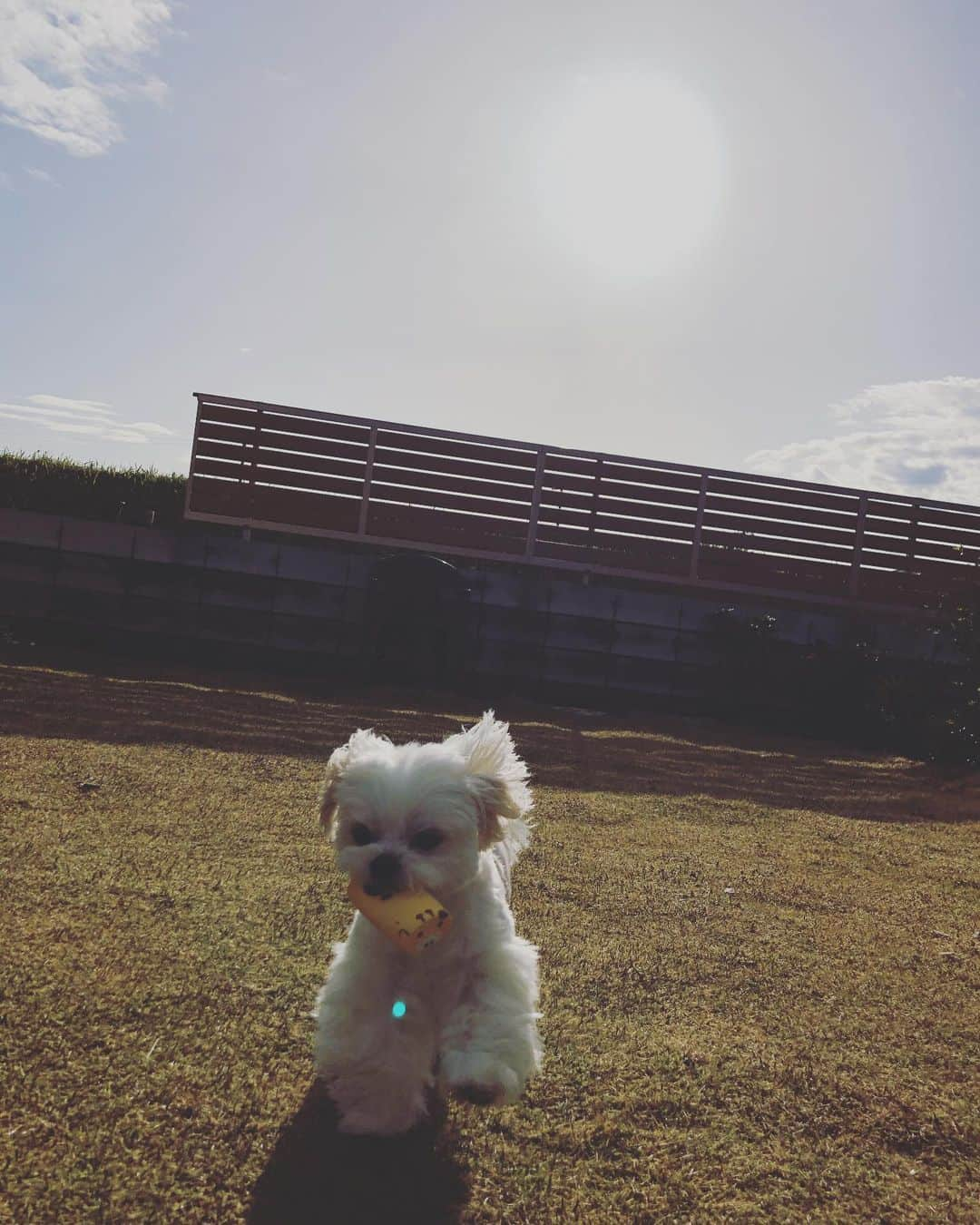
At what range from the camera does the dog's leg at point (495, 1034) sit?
1.88m

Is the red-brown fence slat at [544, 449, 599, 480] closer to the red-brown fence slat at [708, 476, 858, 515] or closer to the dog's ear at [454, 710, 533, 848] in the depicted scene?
the red-brown fence slat at [708, 476, 858, 515]

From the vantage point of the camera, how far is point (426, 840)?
2232 millimetres

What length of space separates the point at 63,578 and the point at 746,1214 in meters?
9.65

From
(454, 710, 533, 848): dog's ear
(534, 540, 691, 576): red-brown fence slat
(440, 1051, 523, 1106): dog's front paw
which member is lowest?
(440, 1051, 523, 1106): dog's front paw

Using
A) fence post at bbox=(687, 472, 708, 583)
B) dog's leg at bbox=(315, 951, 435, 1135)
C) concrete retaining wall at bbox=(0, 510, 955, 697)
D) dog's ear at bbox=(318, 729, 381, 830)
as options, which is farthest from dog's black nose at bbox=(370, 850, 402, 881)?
fence post at bbox=(687, 472, 708, 583)

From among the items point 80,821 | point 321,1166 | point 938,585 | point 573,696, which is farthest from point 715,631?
point 321,1166

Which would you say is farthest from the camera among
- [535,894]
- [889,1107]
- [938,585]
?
[938,585]

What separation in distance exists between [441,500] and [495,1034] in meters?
9.70

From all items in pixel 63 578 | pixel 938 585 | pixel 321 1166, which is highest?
pixel 938 585

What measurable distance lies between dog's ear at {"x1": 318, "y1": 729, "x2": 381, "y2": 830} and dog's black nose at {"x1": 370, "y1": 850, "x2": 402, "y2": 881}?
0.34m

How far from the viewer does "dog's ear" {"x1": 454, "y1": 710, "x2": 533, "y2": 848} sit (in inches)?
94.8

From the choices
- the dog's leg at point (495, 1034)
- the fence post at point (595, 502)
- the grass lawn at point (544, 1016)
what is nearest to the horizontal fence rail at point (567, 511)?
the fence post at point (595, 502)

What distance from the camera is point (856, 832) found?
5414mm

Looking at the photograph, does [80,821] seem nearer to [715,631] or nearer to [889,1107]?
[889,1107]
